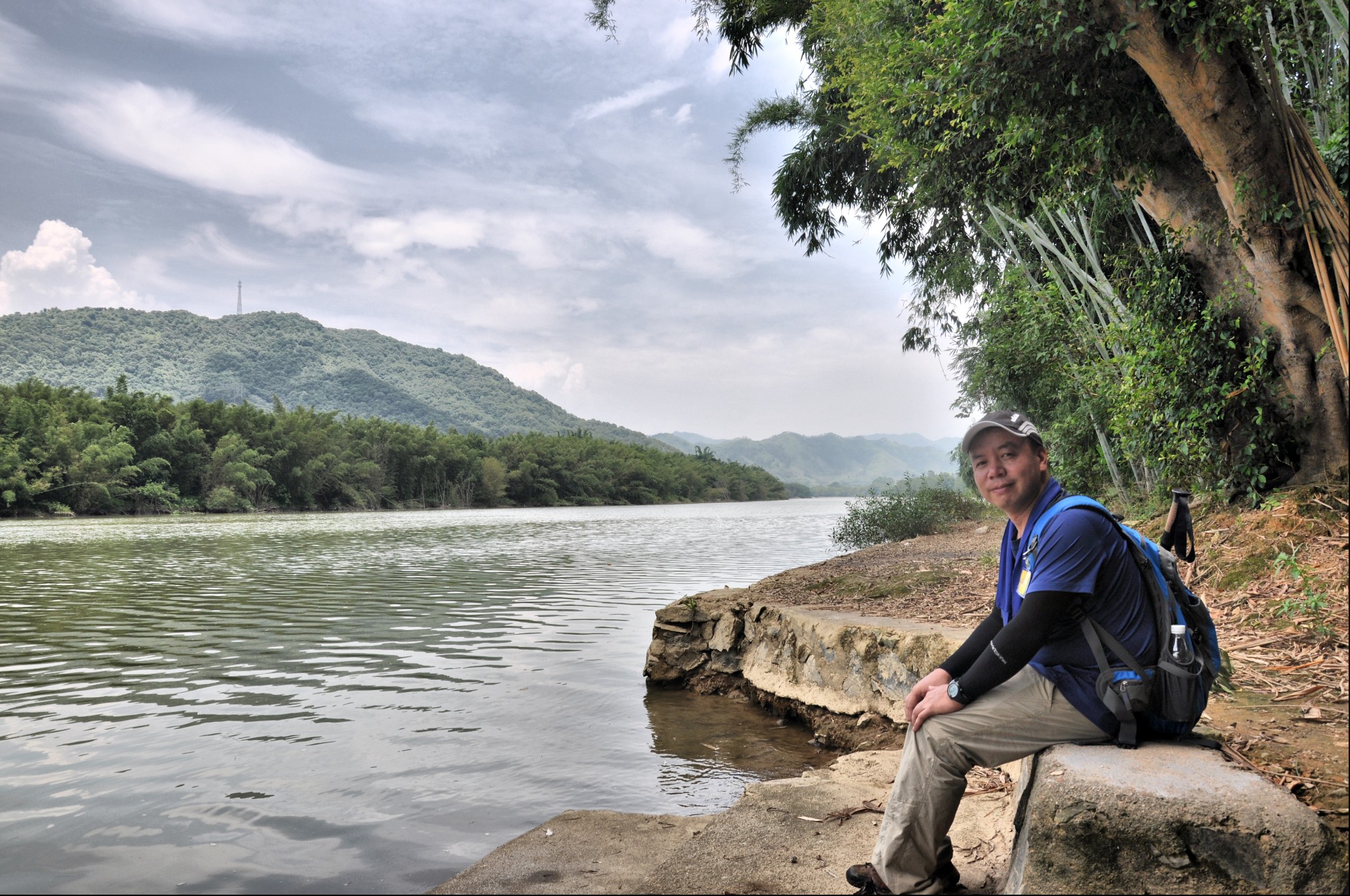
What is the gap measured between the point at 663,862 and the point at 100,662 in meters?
7.83

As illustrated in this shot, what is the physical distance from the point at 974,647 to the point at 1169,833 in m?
0.88

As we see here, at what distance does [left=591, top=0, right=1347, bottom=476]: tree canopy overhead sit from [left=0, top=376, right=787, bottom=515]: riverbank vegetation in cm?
5404

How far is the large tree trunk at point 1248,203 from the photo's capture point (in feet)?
16.5

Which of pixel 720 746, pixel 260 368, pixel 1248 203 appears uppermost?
pixel 260 368

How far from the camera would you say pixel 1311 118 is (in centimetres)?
543

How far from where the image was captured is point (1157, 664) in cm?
272

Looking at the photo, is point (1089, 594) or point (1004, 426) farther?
point (1004, 426)

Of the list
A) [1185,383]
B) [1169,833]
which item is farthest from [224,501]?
[1169,833]

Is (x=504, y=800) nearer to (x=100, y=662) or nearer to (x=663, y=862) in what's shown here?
(x=663, y=862)

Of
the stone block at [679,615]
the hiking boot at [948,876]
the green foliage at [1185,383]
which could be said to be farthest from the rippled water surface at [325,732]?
the green foliage at [1185,383]

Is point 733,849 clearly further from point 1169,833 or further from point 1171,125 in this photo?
point 1171,125

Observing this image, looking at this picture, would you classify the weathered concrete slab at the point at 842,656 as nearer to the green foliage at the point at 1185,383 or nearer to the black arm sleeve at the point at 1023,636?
the green foliage at the point at 1185,383

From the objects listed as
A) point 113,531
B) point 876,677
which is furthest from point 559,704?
point 113,531

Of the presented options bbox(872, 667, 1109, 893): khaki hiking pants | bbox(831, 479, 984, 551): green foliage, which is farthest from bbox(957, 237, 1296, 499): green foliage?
bbox(831, 479, 984, 551): green foliage
